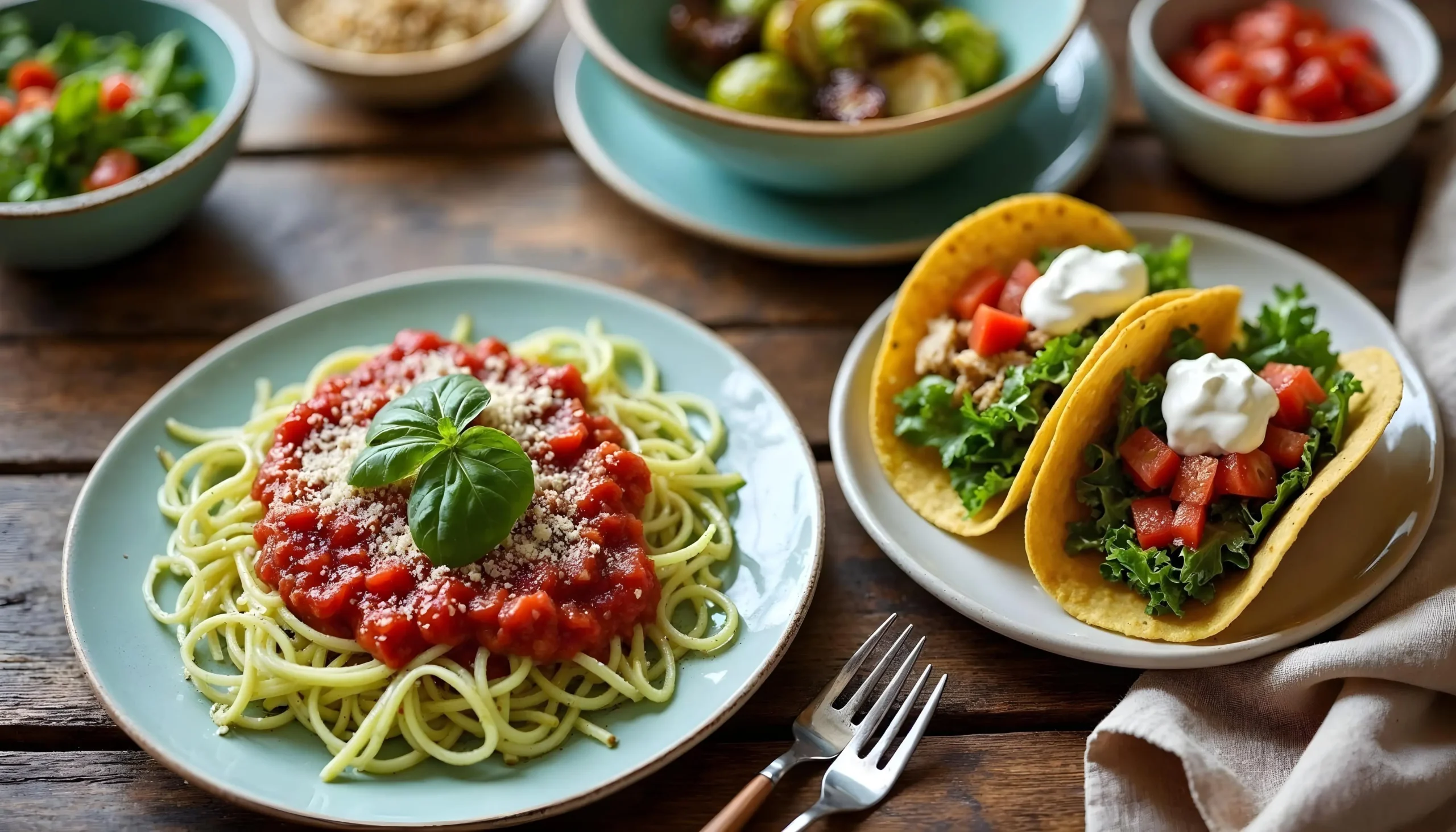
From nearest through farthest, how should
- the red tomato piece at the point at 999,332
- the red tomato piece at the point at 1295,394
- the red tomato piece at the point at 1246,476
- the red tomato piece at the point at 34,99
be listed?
the red tomato piece at the point at 1246,476 < the red tomato piece at the point at 1295,394 < the red tomato piece at the point at 999,332 < the red tomato piece at the point at 34,99

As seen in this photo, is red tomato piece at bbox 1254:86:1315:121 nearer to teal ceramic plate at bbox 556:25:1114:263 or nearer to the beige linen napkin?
teal ceramic plate at bbox 556:25:1114:263

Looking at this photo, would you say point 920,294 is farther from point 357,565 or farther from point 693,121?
point 357,565

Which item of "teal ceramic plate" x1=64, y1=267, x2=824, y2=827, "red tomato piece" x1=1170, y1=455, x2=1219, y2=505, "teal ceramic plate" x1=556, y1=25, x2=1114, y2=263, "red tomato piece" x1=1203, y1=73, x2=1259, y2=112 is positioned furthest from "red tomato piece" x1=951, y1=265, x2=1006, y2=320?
"red tomato piece" x1=1203, y1=73, x2=1259, y2=112

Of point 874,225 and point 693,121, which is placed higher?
point 693,121

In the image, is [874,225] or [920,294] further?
[874,225]

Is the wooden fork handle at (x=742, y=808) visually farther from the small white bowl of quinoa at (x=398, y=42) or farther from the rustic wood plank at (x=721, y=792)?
the small white bowl of quinoa at (x=398, y=42)

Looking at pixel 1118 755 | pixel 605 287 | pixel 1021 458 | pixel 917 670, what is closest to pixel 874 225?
pixel 605 287

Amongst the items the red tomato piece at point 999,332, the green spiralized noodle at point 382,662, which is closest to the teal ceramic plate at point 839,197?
the red tomato piece at point 999,332
